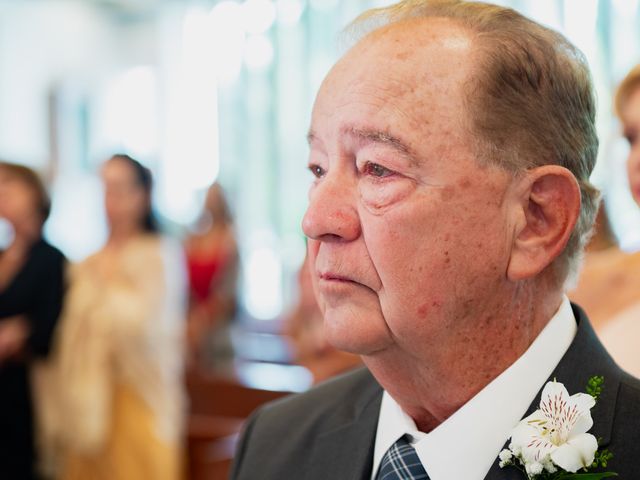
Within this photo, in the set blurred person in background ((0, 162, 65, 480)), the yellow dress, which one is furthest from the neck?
blurred person in background ((0, 162, 65, 480))

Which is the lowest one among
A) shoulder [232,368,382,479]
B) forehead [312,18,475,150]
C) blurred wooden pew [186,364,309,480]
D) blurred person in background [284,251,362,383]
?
blurred wooden pew [186,364,309,480]

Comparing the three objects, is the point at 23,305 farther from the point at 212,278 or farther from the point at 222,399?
the point at 212,278

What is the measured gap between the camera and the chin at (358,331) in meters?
1.33

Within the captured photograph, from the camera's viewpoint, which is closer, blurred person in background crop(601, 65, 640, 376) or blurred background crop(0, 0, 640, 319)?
blurred person in background crop(601, 65, 640, 376)

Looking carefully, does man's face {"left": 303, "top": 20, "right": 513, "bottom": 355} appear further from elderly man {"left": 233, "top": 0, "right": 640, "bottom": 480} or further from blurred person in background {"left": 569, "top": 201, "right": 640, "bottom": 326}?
blurred person in background {"left": 569, "top": 201, "right": 640, "bottom": 326}

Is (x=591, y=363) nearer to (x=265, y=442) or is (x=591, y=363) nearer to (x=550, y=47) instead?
(x=550, y=47)

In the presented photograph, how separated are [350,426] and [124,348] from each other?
11.2ft

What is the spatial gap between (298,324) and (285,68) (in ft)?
20.6

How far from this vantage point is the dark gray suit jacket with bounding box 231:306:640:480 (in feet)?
4.21

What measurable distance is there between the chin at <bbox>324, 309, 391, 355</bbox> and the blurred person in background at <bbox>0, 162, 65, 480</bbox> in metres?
3.67

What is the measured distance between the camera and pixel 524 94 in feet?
4.32

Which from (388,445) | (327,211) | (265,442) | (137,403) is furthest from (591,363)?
(137,403)

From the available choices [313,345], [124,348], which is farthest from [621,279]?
[124,348]

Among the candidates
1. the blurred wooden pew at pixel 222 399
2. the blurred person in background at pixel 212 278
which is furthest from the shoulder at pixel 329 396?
the blurred person in background at pixel 212 278
